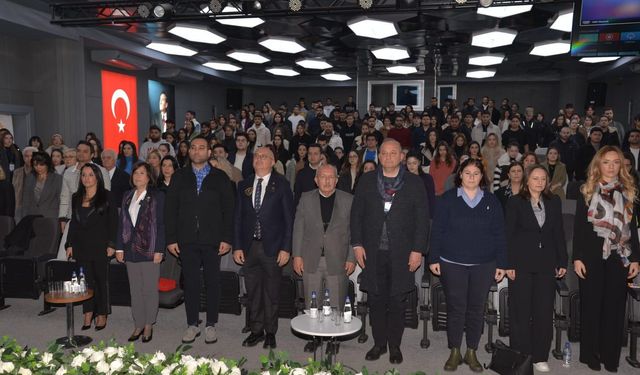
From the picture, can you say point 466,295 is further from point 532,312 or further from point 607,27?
point 607,27

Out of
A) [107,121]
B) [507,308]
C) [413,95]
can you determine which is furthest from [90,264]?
[413,95]

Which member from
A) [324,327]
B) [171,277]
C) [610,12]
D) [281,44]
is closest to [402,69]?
[281,44]

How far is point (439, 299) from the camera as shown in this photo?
15.4 ft

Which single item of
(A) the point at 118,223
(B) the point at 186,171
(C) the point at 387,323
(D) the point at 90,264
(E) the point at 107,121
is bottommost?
(C) the point at 387,323

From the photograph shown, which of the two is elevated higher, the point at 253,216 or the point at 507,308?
the point at 253,216

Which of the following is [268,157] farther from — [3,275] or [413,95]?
[413,95]

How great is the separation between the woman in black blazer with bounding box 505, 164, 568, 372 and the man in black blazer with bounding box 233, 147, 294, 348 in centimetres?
189

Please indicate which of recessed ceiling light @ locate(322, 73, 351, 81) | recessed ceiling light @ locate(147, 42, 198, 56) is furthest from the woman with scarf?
recessed ceiling light @ locate(322, 73, 351, 81)

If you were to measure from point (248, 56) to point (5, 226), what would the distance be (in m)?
10.7

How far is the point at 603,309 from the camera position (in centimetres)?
404

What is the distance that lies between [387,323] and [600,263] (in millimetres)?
1753

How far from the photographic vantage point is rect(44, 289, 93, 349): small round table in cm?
436

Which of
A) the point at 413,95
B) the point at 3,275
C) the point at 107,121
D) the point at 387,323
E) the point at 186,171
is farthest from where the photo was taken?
the point at 413,95

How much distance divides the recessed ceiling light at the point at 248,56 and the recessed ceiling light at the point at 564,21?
8134 mm
